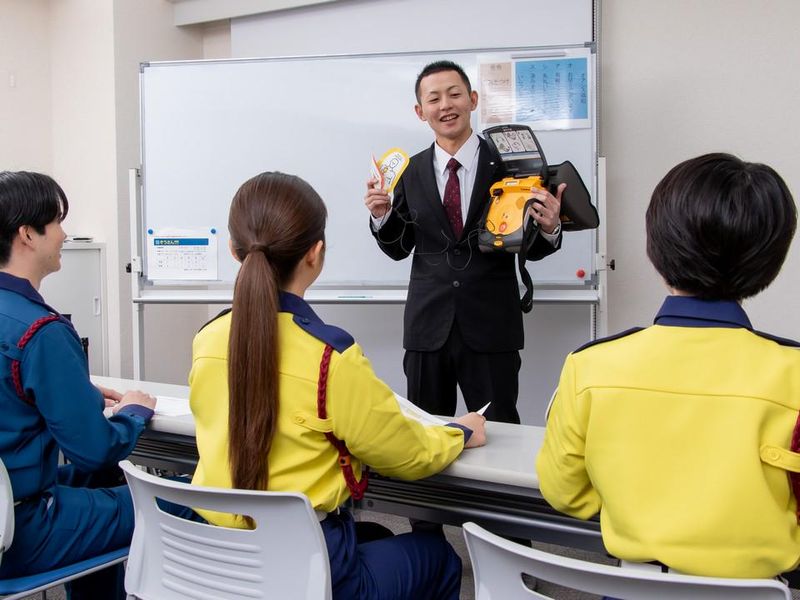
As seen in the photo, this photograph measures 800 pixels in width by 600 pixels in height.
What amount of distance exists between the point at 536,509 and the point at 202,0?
12.3ft

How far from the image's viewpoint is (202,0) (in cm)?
423

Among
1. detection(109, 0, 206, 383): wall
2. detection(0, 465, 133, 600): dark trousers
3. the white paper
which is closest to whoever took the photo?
detection(0, 465, 133, 600): dark trousers

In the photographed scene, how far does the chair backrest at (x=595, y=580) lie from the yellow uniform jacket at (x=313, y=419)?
1.01 ft

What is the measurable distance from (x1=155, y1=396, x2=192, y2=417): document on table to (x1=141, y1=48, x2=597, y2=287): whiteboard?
149cm

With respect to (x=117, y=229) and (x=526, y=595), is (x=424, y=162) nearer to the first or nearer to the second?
(x=526, y=595)

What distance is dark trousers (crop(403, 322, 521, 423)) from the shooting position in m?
2.29

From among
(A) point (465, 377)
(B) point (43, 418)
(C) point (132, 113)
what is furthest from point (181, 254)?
(B) point (43, 418)

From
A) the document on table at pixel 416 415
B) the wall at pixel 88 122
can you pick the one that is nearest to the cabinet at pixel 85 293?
the wall at pixel 88 122

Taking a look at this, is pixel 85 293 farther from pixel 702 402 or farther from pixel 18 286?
pixel 702 402

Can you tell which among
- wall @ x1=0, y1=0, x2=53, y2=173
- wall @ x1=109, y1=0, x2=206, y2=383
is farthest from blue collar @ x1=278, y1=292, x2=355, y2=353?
wall @ x1=0, y1=0, x2=53, y2=173

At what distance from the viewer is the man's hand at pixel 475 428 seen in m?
1.47

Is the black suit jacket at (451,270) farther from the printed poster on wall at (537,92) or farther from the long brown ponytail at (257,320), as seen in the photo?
the long brown ponytail at (257,320)

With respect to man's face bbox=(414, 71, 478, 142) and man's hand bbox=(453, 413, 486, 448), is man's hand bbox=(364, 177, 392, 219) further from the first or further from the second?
man's hand bbox=(453, 413, 486, 448)

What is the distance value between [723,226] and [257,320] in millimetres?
690
